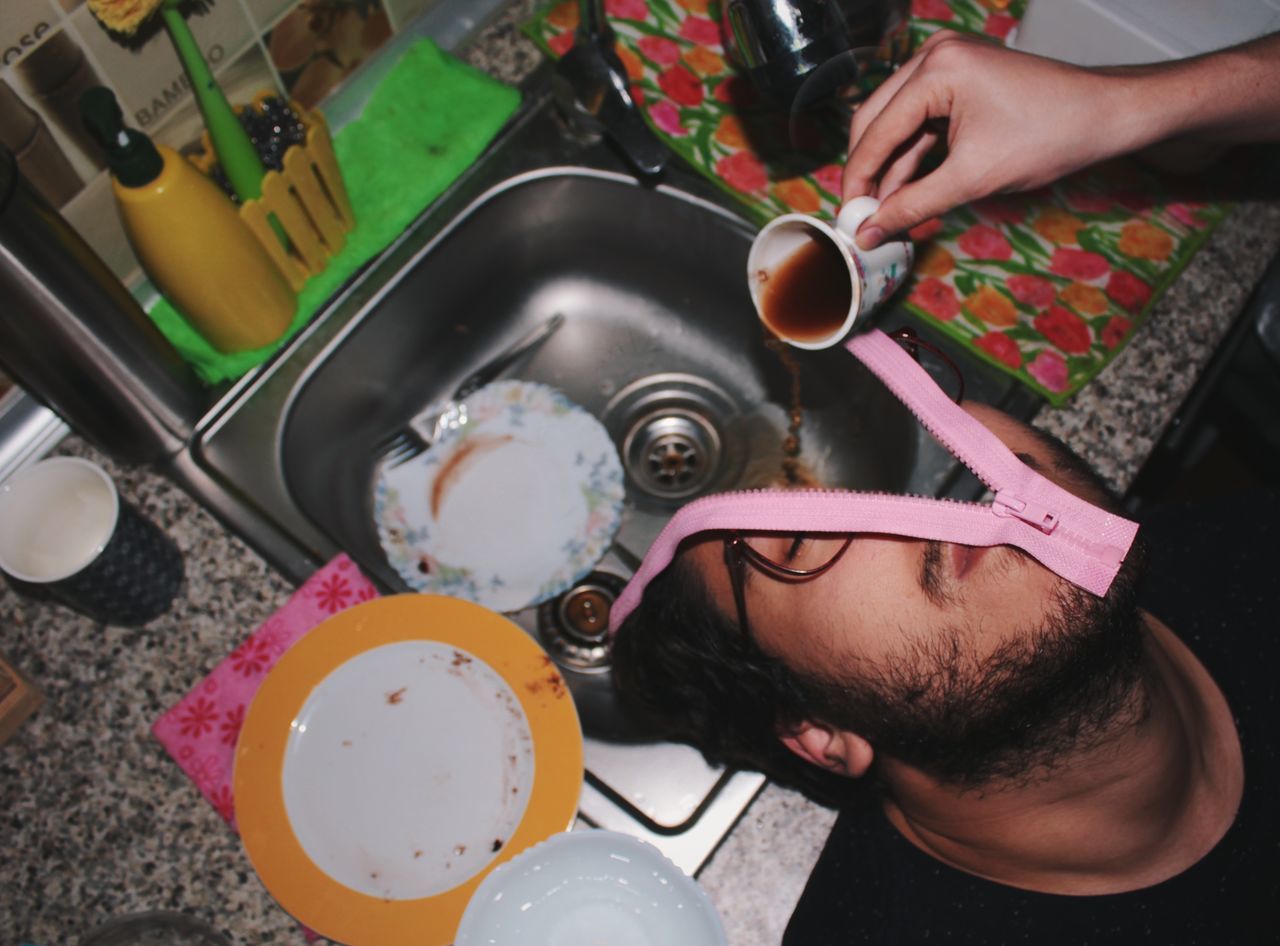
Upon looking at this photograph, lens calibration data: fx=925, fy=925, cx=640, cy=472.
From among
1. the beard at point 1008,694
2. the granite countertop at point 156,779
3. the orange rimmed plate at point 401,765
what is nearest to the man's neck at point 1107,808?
the beard at point 1008,694

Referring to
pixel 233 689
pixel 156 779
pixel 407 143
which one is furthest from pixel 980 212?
pixel 156 779

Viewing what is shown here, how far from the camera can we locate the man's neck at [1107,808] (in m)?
0.85

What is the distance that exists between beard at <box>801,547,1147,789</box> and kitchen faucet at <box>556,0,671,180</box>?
72 centimetres

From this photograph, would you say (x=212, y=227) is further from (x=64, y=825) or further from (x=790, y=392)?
(x=790, y=392)

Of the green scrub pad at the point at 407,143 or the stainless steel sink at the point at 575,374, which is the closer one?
the stainless steel sink at the point at 575,374

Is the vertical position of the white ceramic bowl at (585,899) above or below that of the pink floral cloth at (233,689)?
below

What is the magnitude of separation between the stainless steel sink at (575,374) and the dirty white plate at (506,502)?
0.05 m

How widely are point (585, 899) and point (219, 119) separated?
0.91 metres

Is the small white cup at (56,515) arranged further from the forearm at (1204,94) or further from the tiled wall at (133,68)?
the forearm at (1204,94)

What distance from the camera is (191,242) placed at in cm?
101

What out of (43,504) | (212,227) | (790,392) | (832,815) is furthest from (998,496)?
(43,504)

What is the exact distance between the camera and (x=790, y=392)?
1.36 metres

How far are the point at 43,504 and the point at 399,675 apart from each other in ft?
1.38

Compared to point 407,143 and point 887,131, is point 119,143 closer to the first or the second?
point 407,143
